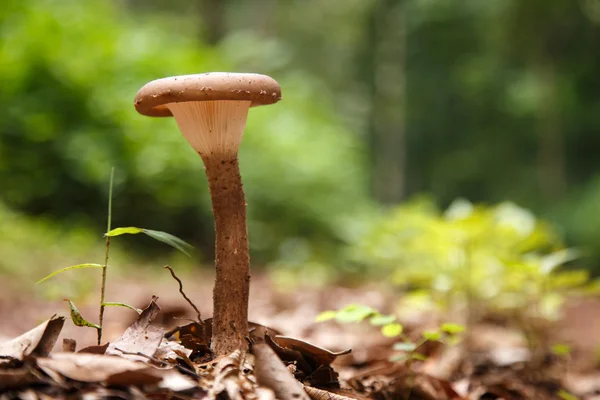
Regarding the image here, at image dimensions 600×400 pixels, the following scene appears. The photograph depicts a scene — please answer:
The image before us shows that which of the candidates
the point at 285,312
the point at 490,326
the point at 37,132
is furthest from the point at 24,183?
the point at 490,326

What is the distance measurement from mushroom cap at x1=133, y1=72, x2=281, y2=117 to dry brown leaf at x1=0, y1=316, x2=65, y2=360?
1.97ft

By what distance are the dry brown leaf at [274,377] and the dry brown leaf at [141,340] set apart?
27 cm

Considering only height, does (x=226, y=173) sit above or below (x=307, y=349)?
above

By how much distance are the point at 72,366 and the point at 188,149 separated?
22.5 ft

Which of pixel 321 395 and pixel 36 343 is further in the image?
pixel 321 395

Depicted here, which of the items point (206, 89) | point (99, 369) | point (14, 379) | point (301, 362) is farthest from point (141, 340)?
point (206, 89)

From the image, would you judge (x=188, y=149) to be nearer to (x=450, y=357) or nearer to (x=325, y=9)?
(x=450, y=357)

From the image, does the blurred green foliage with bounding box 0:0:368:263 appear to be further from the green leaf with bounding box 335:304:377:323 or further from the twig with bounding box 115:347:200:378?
the twig with bounding box 115:347:200:378

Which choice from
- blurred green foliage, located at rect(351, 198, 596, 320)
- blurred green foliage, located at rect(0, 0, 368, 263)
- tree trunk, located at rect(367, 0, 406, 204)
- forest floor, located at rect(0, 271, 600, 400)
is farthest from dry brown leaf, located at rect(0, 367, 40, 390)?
tree trunk, located at rect(367, 0, 406, 204)

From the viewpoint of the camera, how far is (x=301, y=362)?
1.70 m

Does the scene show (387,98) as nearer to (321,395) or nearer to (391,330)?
(391,330)

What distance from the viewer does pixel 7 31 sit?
722cm

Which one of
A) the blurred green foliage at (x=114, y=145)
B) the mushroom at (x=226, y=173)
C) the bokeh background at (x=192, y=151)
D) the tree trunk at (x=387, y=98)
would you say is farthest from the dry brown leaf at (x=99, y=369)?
the tree trunk at (x=387, y=98)

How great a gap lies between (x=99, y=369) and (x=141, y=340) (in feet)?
0.74
